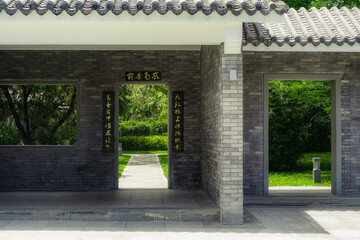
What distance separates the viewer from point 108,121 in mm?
8953

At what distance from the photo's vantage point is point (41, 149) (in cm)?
892

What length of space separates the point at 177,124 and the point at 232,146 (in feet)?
9.92

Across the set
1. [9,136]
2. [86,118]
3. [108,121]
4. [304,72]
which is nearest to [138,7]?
[108,121]

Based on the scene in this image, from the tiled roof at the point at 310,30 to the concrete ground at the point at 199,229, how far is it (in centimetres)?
270

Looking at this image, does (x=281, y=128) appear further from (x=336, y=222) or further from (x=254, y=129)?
(x=336, y=222)

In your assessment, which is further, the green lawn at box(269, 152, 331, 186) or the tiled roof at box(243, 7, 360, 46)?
the green lawn at box(269, 152, 331, 186)

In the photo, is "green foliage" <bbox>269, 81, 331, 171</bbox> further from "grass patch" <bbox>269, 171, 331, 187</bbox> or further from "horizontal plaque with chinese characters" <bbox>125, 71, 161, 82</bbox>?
"horizontal plaque with chinese characters" <bbox>125, 71, 161, 82</bbox>

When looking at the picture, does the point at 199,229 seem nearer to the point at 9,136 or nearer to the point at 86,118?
the point at 86,118

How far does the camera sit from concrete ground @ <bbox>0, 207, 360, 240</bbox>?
554 centimetres

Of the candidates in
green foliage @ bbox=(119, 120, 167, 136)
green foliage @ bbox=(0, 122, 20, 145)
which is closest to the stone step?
green foliage @ bbox=(0, 122, 20, 145)

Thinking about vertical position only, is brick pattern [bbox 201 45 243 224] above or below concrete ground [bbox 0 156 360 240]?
above

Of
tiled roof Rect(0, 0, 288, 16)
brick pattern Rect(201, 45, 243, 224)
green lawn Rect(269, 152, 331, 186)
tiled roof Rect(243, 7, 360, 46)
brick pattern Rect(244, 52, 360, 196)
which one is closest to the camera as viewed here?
tiled roof Rect(0, 0, 288, 16)

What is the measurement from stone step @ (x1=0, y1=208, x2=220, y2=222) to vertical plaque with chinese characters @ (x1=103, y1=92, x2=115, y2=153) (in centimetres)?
257

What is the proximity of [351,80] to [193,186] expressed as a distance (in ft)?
12.4
